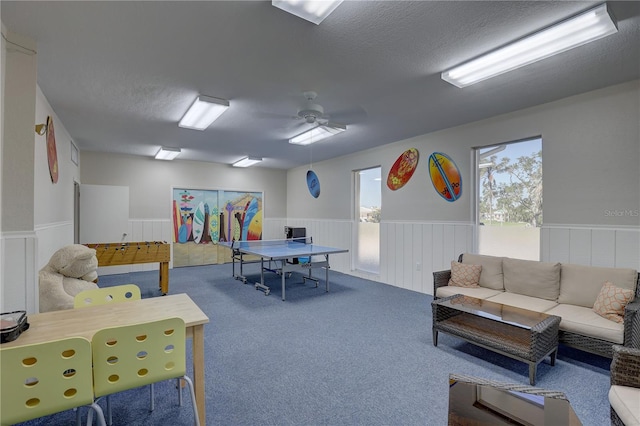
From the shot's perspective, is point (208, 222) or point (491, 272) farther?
point (208, 222)

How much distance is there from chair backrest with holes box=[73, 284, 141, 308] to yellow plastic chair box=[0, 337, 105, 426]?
2.82 ft

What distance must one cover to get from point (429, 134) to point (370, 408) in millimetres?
4205

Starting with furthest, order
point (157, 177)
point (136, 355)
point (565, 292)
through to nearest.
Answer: point (157, 177) → point (565, 292) → point (136, 355)

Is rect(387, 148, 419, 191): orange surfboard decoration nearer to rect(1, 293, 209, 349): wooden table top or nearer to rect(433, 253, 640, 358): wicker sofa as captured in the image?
rect(433, 253, 640, 358): wicker sofa

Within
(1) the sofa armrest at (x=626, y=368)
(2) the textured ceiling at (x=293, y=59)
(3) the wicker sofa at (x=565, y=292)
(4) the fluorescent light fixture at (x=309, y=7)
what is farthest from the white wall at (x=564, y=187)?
(4) the fluorescent light fixture at (x=309, y=7)

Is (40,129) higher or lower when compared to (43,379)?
higher

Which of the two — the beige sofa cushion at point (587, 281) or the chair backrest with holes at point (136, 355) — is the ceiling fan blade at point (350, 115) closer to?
the beige sofa cushion at point (587, 281)

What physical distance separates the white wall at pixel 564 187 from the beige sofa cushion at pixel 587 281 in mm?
362

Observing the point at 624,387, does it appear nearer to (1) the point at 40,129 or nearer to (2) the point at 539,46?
(2) the point at 539,46

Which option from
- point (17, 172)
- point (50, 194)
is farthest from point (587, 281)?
point (50, 194)

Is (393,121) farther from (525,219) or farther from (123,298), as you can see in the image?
(123,298)

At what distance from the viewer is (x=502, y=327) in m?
2.88

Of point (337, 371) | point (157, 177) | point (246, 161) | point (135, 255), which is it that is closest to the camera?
point (337, 371)

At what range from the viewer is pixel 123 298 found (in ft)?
7.39
